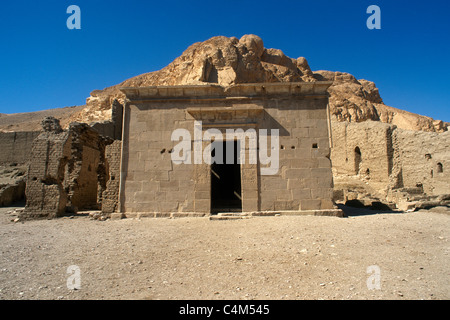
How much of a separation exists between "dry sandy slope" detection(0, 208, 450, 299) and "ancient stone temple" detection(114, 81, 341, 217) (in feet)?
4.35

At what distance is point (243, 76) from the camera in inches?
1204

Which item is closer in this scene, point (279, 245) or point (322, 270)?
point (322, 270)

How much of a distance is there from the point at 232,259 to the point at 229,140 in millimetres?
4964

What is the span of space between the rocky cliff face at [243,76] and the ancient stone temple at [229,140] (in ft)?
58.1

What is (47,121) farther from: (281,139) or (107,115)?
(107,115)

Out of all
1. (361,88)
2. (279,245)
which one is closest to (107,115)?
(279,245)

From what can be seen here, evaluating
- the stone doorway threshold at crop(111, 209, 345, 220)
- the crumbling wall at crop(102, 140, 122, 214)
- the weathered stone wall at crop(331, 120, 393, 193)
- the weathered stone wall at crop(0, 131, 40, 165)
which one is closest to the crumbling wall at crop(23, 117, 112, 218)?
the crumbling wall at crop(102, 140, 122, 214)

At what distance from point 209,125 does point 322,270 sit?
19.3 feet

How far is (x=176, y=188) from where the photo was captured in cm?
870

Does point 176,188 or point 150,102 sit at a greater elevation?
point 150,102

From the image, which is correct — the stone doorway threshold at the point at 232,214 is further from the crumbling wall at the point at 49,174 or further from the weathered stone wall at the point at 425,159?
the weathered stone wall at the point at 425,159

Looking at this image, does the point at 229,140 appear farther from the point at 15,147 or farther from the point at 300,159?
the point at 15,147
